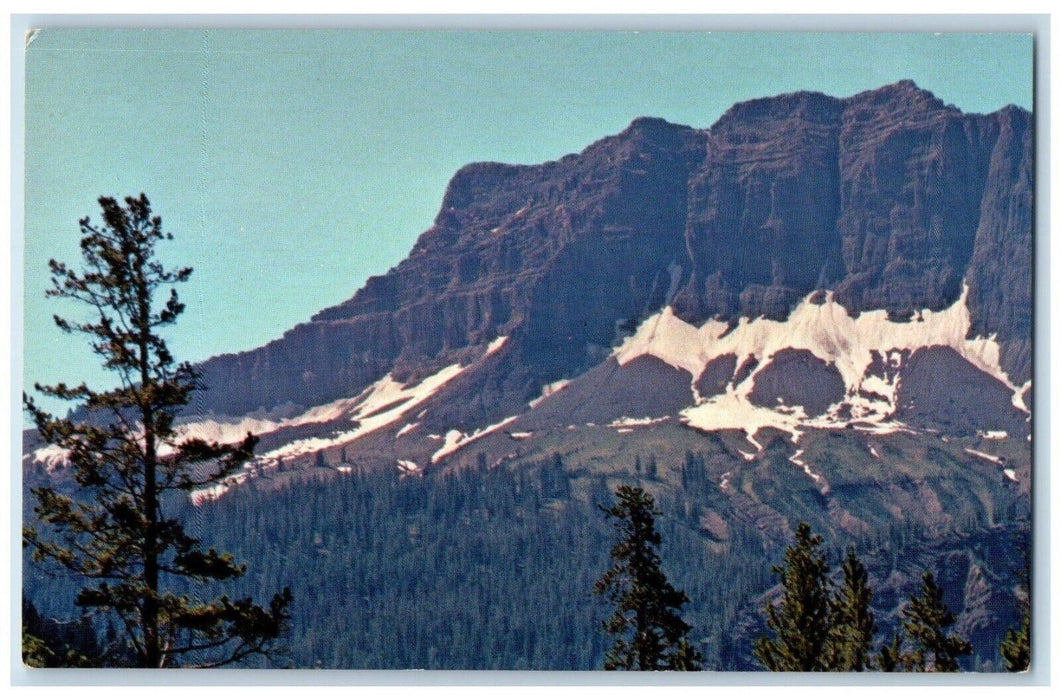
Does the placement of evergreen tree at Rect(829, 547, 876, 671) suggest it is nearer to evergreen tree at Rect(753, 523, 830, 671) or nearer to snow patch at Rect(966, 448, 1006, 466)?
evergreen tree at Rect(753, 523, 830, 671)

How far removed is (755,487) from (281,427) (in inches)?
225

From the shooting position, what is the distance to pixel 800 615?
17703 mm

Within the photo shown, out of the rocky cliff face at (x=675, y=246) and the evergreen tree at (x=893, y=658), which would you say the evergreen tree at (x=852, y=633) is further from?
the rocky cliff face at (x=675, y=246)

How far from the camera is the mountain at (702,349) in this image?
17906mm

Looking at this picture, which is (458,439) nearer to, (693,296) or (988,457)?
(693,296)

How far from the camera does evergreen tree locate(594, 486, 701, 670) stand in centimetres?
1777

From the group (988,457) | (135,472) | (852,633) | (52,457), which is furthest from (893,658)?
(52,457)

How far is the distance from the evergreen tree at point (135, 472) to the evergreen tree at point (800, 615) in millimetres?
5578

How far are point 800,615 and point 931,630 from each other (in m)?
1.46

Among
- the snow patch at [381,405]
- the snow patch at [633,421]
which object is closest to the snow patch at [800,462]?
the snow patch at [633,421]

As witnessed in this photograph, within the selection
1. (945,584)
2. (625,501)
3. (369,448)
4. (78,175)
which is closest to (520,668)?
(625,501)

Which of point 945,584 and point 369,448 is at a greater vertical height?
point 369,448
